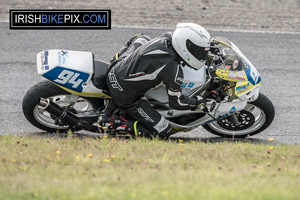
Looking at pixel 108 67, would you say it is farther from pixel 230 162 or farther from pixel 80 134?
pixel 230 162

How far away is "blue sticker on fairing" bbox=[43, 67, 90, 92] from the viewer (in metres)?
6.71

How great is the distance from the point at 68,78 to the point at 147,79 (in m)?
0.96

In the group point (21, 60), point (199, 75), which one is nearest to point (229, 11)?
point (21, 60)

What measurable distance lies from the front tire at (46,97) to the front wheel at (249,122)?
1631 mm

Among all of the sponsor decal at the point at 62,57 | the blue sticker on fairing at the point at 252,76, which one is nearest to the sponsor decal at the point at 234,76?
the blue sticker on fairing at the point at 252,76

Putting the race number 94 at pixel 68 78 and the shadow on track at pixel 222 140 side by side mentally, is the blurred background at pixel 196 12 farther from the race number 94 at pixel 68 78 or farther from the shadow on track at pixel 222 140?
the race number 94 at pixel 68 78

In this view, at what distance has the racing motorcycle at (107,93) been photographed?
6.80 meters

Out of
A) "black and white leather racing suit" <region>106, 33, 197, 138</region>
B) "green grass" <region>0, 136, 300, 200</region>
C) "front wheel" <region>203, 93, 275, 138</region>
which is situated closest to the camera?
"green grass" <region>0, 136, 300, 200</region>

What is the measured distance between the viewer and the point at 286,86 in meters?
9.38

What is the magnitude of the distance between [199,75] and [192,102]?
1.17 feet

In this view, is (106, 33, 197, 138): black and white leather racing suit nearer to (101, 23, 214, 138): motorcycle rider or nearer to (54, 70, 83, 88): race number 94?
(101, 23, 214, 138): motorcycle rider

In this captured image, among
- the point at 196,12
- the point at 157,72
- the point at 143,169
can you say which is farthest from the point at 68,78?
the point at 196,12

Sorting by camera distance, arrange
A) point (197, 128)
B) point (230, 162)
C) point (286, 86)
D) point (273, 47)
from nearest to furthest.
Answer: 1. point (230, 162)
2. point (197, 128)
3. point (286, 86)
4. point (273, 47)

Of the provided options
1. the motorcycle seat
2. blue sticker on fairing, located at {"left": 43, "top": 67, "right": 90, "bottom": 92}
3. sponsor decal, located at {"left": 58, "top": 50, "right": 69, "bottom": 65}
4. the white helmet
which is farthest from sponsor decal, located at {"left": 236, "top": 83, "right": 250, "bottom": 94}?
sponsor decal, located at {"left": 58, "top": 50, "right": 69, "bottom": 65}
